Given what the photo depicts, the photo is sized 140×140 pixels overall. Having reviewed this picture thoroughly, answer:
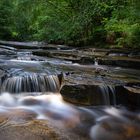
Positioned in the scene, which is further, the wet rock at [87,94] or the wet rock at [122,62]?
the wet rock at [122,62]

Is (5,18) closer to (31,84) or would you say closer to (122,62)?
(122,62)

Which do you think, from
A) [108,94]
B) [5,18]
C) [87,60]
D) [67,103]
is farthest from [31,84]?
[5,18]

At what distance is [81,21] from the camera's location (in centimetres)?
1820

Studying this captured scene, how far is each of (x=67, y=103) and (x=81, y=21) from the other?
11278 mm

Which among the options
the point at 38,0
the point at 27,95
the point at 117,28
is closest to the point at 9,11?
the point at 38,0

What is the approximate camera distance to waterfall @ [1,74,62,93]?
8.23 m

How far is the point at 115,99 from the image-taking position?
314 inches

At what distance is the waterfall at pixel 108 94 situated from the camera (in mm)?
7834

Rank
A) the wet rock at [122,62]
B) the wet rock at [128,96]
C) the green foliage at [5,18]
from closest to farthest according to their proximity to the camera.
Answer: the wet rock at [128,96] → the wet rock at [122,62] → the green foliage at [5,18]

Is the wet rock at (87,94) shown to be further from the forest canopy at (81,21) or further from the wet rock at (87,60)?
the forest canopy at (81,21)

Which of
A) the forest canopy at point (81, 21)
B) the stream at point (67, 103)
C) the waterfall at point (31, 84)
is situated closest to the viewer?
the stream at point (67, 103)

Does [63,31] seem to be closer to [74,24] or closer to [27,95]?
[74,24]

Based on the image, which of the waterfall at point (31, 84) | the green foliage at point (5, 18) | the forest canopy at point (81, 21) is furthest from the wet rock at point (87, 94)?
the green foliage at point (5, 18)

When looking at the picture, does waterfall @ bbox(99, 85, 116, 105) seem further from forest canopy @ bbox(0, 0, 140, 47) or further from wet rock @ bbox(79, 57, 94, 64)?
forest canopy @ bbox(0, 0, 140, 47)
